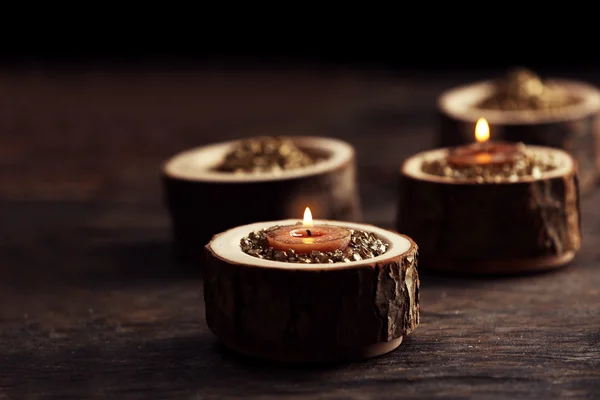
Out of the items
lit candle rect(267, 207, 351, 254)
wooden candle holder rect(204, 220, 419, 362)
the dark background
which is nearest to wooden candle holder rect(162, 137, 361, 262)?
lit candle rect(267, 207, 351, 254)

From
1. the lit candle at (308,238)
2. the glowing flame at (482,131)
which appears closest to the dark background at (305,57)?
the glowing flame at (482,131)

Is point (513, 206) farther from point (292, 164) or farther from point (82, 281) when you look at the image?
point (82, 281)

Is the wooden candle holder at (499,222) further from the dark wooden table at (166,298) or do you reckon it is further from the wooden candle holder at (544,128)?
the wooden candle holder at (544,128)

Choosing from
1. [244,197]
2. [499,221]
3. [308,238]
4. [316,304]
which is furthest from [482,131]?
[316,304]

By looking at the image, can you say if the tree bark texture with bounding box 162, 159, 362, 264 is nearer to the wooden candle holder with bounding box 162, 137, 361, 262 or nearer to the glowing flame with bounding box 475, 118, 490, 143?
the wooden candle holder with bounding box 162, 137, 361, 262

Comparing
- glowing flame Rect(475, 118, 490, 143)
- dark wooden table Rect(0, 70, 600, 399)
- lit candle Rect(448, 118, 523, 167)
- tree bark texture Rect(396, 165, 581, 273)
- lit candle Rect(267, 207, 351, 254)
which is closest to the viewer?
dark wooden table Rect(0, 70, 600, 399)

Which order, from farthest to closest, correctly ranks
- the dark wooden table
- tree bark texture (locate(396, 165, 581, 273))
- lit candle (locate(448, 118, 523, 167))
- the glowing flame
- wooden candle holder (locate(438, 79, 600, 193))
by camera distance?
wooden candle holder (locate(438, 79, 600, 193))
the glowing flame
lit candle (locate(448, 118, 523, 167))
tree bark texture (locate(396, 165, 581, 273))
the dark wooden table

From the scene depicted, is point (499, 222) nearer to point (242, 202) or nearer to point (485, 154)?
point (485, 154)
